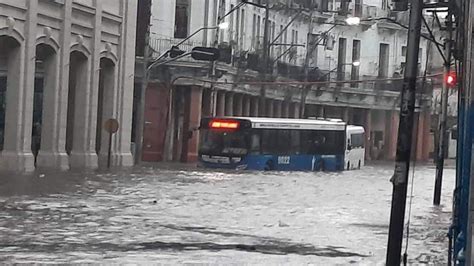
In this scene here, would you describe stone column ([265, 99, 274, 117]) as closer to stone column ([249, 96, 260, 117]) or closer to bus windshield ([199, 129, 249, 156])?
stone column ([249, 96, 260, 117])

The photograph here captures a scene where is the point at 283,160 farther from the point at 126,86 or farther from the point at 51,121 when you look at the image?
the point at 51,121

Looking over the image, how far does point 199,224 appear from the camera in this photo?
20.4 m

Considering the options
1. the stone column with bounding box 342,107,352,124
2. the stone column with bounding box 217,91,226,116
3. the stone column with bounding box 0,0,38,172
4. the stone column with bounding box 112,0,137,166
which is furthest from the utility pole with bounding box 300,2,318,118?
the stone column with bounding box 0,0,38,172

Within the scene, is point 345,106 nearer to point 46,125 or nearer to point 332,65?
point 332,65

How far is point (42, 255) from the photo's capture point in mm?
14547

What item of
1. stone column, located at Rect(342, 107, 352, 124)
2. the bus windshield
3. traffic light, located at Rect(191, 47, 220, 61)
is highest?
traffic light, located at Rect(191, 47, 220, 61)

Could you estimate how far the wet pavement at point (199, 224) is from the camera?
15422mm

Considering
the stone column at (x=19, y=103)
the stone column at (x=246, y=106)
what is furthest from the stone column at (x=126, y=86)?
the stone column at (x=246, y=106)

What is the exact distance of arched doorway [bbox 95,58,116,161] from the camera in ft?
165

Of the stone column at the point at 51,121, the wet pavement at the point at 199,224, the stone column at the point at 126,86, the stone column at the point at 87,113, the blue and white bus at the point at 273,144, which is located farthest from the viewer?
the blue and white bus at the point at 273,144

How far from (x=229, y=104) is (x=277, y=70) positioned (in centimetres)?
525

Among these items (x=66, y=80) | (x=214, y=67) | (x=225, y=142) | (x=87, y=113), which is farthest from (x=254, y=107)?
(x=66, y=80)

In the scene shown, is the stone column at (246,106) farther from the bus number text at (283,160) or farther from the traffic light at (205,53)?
the bus number text at (283,160)

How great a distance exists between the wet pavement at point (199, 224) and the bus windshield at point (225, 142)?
16467mm
